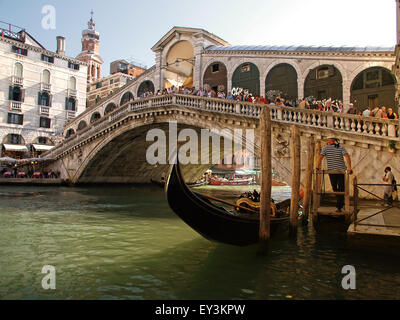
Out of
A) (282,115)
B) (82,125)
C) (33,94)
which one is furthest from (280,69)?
(33,94)

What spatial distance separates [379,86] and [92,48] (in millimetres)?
48531

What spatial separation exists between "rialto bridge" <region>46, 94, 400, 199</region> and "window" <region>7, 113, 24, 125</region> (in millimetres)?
3866

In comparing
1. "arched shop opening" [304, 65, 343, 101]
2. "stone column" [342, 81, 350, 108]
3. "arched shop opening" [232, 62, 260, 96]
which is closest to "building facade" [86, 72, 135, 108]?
"arched shop opening" [232, 62, 260, 96]

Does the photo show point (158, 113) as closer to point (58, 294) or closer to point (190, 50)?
point (190, 50)

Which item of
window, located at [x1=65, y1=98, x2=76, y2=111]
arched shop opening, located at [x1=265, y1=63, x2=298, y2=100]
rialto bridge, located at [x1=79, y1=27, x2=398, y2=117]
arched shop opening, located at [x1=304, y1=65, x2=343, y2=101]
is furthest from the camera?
window, located at [x1=65, y1=98, x2=76, y2=111]

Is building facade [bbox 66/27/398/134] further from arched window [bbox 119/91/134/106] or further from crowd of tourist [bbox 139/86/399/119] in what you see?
arched window [bbox 119/91/134/106]

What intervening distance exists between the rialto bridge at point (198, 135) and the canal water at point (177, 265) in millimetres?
3163

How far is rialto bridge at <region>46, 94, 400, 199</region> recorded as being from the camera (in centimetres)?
767

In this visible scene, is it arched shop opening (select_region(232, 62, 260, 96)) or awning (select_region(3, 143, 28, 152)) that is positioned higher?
arched shop opening (select_region(232, 62, 260, 96))

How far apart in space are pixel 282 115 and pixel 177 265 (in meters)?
6.64

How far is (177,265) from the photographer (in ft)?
12.2

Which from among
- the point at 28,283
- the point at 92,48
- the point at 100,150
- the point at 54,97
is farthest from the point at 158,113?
the point at 92,48

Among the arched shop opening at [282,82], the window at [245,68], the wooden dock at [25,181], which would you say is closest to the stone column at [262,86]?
the arched shop opening at [282,82]

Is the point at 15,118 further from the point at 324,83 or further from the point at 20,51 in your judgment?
the point at 324,83
